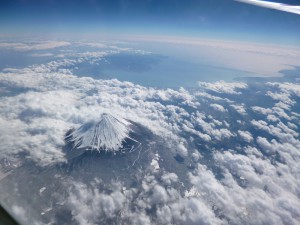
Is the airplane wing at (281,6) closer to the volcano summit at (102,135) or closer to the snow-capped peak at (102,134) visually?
the volcano summit at (102,135)

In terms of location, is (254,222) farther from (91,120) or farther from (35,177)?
(91,120)

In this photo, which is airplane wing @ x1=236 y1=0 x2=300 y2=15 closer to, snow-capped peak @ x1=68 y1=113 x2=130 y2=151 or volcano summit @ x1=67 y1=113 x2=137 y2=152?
volcano summit @ x1=67 y1=113 x2=137 y2=152

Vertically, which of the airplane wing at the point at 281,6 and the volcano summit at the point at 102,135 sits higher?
the airplane wing at the point at 281,6

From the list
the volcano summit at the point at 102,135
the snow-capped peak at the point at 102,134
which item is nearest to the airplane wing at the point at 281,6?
the volcano summit at the point at 102,135

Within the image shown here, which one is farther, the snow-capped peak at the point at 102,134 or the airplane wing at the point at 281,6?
the snow-capped peak at the point at 102,134

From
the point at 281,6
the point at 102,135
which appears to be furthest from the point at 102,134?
the point at 281,6

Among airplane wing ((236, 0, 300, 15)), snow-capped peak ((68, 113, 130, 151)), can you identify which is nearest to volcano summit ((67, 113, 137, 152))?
snow-capped peak ((68, 113, 130, 151))

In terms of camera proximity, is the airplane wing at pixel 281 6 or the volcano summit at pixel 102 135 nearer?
the airplane wing at pixel 281 6

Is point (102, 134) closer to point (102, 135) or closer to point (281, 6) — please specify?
point (102, 135)
